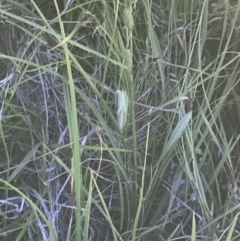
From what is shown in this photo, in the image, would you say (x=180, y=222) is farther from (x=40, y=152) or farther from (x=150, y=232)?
(x=40, y=152)

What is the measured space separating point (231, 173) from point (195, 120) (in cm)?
7

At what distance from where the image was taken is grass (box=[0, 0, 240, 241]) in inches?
18.6

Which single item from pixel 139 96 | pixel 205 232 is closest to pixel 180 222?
pixel 205 232

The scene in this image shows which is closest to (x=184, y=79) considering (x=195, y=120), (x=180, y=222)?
(x=195, y=120)

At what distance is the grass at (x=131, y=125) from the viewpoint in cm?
47

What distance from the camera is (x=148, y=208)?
50cm

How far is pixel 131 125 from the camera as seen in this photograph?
0.48 meters

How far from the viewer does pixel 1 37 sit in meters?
0.53

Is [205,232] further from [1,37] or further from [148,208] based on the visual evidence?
[1,37]

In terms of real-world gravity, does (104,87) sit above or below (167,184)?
above

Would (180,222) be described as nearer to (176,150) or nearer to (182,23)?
(176,150)

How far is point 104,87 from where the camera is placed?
48cm

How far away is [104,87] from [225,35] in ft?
0.55

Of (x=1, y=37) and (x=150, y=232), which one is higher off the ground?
(x=1, y=37)
